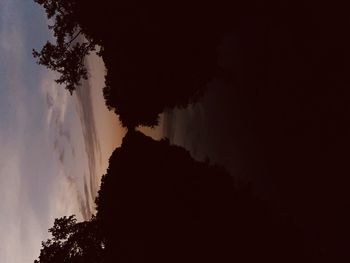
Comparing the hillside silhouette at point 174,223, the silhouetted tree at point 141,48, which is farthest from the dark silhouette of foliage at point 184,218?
the silhouetted tree at point 141,48

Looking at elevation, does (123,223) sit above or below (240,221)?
above

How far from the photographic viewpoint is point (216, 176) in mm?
33688

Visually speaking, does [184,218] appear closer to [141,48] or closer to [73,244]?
[73,244]

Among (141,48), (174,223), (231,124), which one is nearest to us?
(174,223)

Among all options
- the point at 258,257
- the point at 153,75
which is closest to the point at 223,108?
the point at 153,75

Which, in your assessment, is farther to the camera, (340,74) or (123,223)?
(123,223)

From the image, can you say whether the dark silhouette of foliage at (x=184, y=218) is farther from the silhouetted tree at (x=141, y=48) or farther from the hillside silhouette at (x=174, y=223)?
the silhouetted tree at (x=141, y=48)

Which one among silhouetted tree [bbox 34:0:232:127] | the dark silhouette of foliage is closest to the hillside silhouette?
the dark silhouette of foliage

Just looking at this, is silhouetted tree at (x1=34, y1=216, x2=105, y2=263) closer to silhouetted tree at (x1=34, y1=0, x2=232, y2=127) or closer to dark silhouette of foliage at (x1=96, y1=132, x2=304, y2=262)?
dark silhouette of foliage at (x1=96, y1=132, x2=304, y2=262)

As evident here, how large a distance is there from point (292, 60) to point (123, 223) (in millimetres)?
16795

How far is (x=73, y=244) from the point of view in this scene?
3181cm

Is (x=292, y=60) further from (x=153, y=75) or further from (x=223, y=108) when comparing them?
(x=223, y=108)

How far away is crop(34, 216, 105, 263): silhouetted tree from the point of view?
101 ft

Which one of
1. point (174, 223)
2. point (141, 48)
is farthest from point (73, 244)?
point (141, 48)
